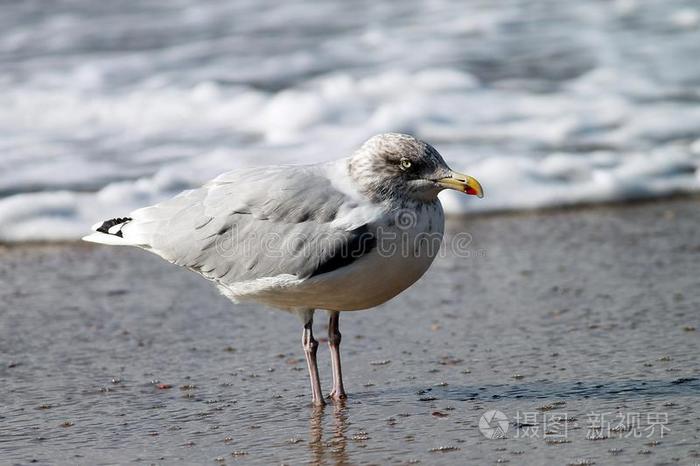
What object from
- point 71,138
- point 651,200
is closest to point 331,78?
point 71,138

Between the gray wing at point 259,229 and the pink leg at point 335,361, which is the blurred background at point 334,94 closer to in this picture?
the gray wing at point 259,229

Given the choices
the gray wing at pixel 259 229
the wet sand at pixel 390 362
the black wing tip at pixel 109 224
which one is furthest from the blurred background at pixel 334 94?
the gray wing at pixel 259 229

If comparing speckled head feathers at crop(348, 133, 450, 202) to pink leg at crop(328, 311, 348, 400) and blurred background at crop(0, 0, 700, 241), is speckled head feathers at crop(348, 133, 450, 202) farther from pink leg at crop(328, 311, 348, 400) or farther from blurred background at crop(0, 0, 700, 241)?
blurred background at crop(0, 0, 700, 241)

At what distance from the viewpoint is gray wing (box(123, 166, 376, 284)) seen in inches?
158

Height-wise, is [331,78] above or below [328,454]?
above

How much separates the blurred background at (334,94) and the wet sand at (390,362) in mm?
1115

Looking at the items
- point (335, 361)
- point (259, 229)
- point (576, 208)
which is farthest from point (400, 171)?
point (576, 208)

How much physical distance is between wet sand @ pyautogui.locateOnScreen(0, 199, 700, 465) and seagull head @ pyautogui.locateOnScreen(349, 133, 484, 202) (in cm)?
82

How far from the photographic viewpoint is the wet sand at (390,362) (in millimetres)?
3707

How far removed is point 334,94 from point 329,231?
560 cm

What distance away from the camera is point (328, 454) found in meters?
3.66

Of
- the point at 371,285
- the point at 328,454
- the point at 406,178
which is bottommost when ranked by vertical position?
the point at 328,454

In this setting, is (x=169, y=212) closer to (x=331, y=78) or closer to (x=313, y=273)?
(x=313, y=273)

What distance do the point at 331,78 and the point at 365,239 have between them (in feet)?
20.2
